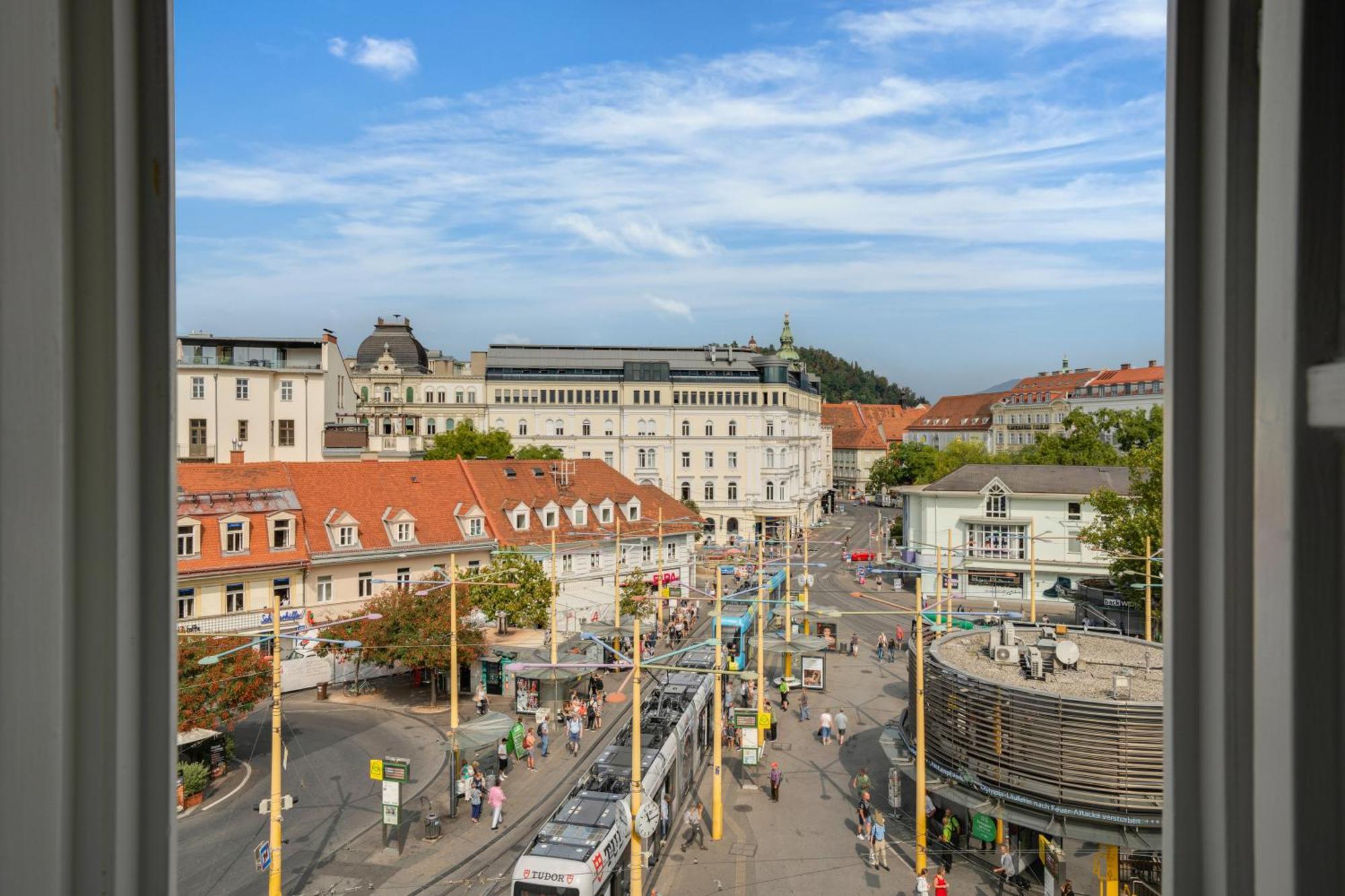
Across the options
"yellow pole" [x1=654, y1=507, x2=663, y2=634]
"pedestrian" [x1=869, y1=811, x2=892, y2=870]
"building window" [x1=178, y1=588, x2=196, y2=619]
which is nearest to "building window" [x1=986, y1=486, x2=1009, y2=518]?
"yellow pole" [x1=654, y1=507, x2=663, y2=634]

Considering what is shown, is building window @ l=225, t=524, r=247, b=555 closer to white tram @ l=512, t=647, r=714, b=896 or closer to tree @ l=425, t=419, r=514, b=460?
white tram @ l=512, t=647, r=714, b=896

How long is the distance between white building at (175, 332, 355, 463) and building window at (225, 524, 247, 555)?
1155 cm

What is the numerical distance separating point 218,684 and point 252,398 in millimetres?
23473

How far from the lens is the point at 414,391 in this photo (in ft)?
252

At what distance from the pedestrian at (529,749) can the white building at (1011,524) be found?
26747 millimetres

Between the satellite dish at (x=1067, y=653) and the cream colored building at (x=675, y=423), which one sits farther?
the cream colored building at (x=675, y=423)

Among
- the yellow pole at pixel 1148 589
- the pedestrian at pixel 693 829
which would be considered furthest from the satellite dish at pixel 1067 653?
the pedestrian at pixel 693 829

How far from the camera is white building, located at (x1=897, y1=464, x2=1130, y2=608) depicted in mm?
46188

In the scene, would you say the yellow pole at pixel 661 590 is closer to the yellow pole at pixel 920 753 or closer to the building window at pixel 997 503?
the building window at pixel 997 503

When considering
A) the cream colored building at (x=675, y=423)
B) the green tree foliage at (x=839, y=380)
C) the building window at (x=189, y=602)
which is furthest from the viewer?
the green tree foliage at (x=839, y=380)

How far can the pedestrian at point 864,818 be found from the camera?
1841 centimetres

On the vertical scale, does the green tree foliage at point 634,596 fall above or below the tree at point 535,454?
below
